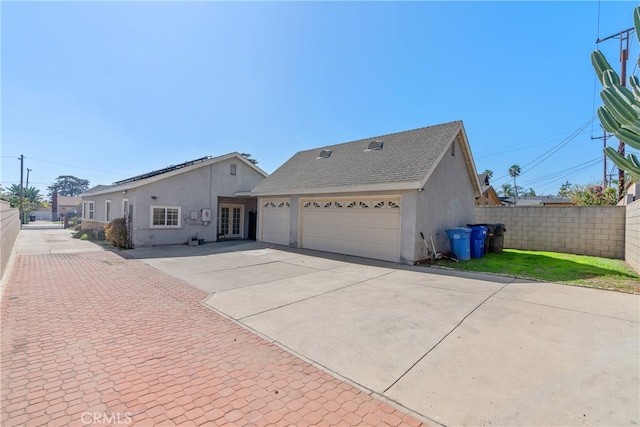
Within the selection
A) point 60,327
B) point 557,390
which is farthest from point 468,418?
point 60,327

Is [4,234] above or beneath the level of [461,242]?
above

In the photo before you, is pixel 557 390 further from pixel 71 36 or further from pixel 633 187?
pixel 71 36

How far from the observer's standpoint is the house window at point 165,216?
14484 millimetres

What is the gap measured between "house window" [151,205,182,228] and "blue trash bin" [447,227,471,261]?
13.6m

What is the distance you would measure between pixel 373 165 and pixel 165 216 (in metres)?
11.0

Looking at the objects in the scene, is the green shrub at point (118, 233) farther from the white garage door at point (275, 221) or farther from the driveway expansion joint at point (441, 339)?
the driveway expansion joint at point (441, 339)

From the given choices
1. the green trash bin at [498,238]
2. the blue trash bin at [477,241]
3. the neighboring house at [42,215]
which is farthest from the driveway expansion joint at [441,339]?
the neighboring house at [42,215]

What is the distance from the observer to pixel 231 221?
62.0ft

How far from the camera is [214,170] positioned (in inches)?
655

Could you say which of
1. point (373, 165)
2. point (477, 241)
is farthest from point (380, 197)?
point (477, 241)

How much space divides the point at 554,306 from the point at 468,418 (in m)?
4.63

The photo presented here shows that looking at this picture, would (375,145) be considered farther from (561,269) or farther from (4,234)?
(4,234)

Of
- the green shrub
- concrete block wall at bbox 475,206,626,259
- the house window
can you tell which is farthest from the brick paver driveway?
concrete block wall at bbox 475,206,626,259

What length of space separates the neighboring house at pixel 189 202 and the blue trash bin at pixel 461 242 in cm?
1165
